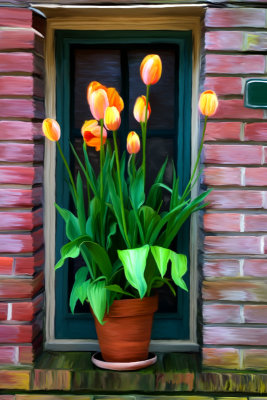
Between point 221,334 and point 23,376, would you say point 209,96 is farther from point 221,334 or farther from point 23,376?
point 23,376

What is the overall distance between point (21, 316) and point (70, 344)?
30cm

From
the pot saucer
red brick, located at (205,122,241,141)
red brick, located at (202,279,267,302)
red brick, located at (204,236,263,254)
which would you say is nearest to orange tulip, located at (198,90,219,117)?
red brick, located at (205,122,241,141)

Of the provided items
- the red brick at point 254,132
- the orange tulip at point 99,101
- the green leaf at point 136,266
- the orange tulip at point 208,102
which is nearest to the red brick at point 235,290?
the green leaf at point 136,266

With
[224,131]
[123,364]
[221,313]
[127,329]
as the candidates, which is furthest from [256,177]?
[123,364]

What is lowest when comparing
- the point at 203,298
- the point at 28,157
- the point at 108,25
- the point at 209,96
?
the point at 203,298

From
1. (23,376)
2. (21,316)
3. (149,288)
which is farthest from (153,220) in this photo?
(23,376)

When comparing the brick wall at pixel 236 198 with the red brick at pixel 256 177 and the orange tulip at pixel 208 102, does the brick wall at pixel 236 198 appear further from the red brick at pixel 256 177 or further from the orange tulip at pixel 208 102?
the orange tulip at pixel 208 102

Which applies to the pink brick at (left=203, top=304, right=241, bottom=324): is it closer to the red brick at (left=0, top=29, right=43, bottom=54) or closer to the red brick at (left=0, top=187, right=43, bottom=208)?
the red brick at (left=0, top=187, right=43, bottom=208)

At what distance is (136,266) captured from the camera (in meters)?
2.00

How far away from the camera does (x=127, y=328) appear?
2.16 metres

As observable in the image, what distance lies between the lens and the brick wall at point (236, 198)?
7.20 ft

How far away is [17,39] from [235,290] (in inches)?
51.3

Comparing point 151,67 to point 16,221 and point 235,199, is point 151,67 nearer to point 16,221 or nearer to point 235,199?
point 235,199

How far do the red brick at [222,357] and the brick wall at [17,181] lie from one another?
2.28 feet
